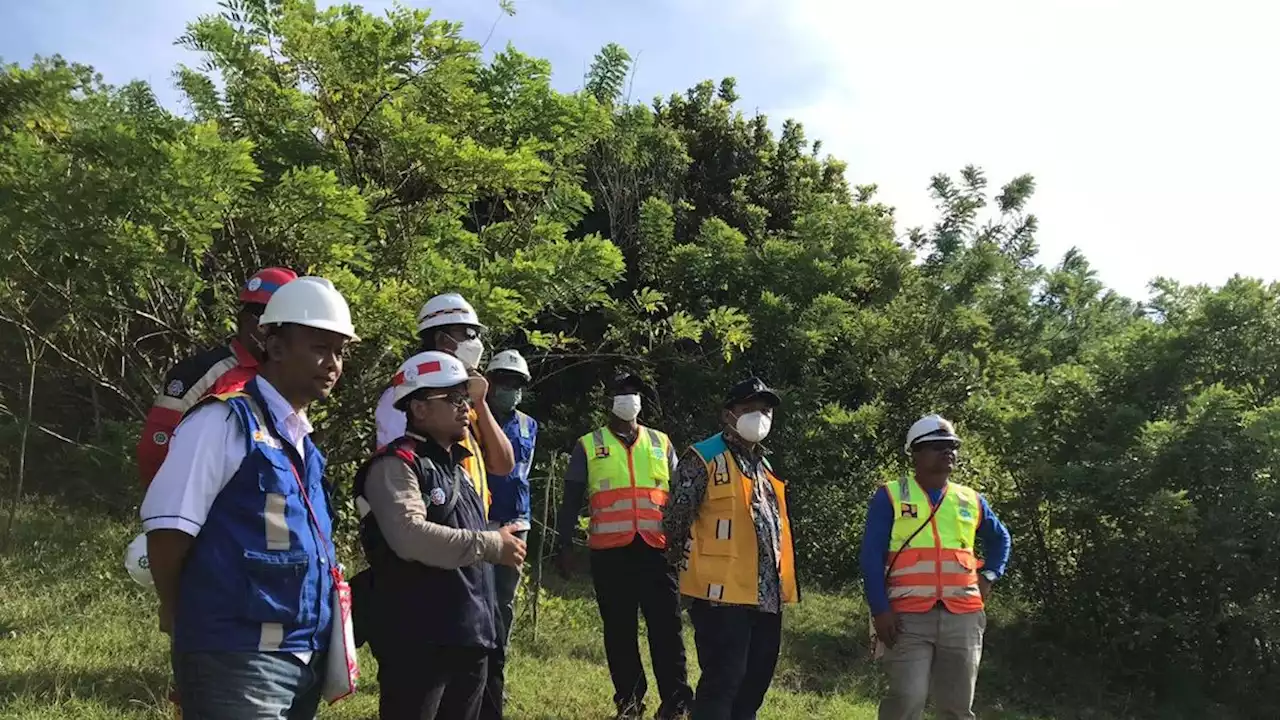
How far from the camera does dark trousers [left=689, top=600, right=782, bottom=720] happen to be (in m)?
4.46

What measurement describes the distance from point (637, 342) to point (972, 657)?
4132 mm

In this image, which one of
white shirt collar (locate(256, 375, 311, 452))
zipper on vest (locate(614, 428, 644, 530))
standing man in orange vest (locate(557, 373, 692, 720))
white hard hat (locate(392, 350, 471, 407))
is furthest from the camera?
zipper on vest (locate(614, 428, 644, 530))

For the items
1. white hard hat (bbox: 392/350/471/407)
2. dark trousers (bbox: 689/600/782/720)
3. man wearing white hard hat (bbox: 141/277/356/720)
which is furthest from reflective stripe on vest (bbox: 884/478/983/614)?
man wearing white hard hat (bbox: 141/277/356/720)

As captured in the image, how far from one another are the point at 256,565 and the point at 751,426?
3.03 m

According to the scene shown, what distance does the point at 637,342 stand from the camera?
809 cm

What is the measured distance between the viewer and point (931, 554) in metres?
4.76

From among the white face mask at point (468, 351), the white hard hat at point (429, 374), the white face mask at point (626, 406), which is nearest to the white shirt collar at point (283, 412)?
the white hard hat at point (429, 374)

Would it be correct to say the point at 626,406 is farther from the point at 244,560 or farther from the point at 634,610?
the point at 244,560

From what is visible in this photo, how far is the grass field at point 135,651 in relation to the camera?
4.87 meters

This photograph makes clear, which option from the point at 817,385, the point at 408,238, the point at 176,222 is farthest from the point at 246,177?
the point at 817,385

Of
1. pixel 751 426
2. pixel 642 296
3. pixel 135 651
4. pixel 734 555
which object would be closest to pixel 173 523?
pixel 734 555

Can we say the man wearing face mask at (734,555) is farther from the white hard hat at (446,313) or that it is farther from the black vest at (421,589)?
the black vest at (421,589)

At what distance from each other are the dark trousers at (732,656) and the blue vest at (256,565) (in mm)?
2527

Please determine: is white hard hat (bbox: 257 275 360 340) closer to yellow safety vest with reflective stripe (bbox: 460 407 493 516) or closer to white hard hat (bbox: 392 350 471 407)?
white hard hat (bbox: 392 350 471 407)
